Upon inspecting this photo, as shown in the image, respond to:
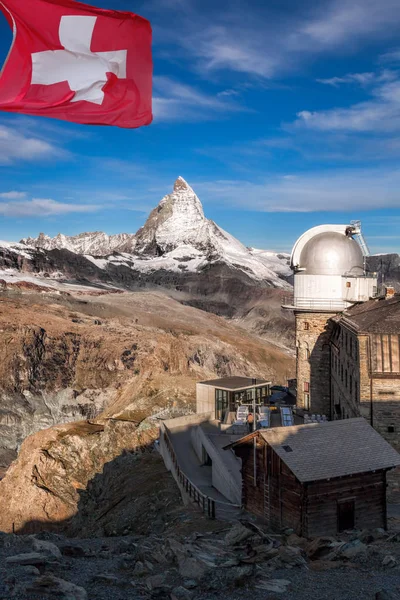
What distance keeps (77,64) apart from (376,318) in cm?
1844

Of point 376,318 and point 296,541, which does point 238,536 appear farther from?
point 376,318

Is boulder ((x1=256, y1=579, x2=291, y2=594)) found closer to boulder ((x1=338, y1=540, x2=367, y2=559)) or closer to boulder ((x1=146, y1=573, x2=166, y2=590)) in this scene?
boulder ((x1=146, y1=573, x2=166, y2=590))

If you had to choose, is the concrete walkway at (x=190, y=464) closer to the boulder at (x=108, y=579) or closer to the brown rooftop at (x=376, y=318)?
the brown rooftop at (x=376, y=318)

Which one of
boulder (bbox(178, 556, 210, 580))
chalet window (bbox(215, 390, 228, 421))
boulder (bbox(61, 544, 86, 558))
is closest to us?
boulder (bbox(178, 556, 210, 580))

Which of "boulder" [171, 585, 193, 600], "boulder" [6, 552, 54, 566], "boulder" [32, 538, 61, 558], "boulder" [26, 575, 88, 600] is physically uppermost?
"boulder" [26, 575, 88, 600]

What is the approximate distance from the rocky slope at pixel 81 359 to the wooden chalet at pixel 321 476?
49476 millimetres

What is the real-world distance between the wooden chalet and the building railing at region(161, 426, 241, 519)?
7.91 ft

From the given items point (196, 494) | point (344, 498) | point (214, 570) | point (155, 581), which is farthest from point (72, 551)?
point (196, 494)

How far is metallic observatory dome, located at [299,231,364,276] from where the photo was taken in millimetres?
32344

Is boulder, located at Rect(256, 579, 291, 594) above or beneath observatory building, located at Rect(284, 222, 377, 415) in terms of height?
beneath

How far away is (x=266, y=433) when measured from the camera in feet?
60.8

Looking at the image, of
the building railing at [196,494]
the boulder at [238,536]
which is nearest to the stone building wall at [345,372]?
the building railing at [196,494]

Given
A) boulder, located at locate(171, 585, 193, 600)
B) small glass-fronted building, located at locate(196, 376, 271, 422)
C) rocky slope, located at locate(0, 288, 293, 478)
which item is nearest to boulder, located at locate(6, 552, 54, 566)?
boulder, located at locate(171, 585, 193, 600)

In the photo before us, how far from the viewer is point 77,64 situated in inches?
392
